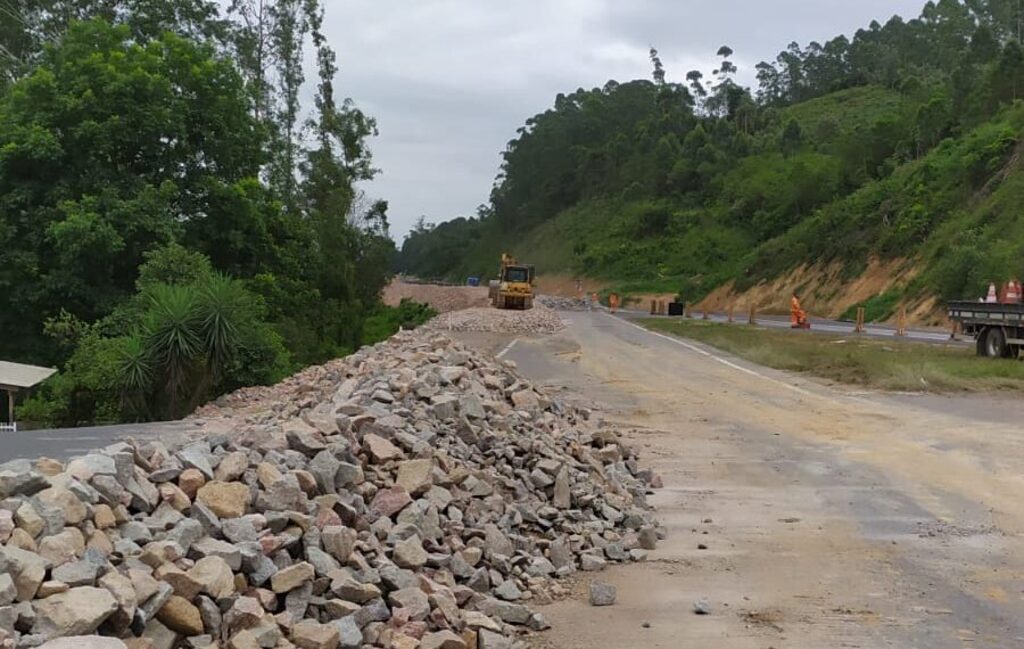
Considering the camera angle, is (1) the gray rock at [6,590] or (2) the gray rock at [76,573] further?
(2) the gray rock at [76,573]

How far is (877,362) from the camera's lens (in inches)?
837

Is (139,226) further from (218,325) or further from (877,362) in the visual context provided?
(877,362)

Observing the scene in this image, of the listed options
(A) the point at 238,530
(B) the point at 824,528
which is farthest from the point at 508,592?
(B) the point at 824,528

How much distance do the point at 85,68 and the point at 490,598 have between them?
22.0 meters

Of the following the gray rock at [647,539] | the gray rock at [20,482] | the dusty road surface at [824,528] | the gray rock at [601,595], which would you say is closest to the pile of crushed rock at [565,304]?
the dusty road surface at [824,528]

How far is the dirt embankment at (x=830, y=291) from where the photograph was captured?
40.1 m

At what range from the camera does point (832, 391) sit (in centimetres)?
1814

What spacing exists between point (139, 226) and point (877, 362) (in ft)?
58.1

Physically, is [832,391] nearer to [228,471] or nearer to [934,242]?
[228,471]

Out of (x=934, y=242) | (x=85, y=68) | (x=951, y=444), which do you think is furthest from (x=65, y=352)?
(x=934, y=242)


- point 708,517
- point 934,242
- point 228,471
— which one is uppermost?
point 934,242

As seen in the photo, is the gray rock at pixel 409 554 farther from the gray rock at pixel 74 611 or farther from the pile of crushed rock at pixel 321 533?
the gray rock at pixel 74 611

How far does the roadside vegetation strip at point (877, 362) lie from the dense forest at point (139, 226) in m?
12.3

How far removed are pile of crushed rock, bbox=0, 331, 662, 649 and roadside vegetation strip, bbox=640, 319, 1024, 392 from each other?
1192 cm
